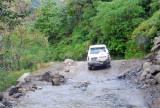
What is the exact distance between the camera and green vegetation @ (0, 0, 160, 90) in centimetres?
1844

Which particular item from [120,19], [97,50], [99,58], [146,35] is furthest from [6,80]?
[120,19]

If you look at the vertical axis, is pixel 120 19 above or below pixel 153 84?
above

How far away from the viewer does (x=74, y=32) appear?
39250 millimetres

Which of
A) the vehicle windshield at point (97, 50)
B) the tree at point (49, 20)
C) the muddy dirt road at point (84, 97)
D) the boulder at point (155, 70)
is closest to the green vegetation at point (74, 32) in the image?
the tree at point (49, 20)

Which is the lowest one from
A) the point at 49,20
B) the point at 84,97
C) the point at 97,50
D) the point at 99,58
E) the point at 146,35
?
the point at 84,97

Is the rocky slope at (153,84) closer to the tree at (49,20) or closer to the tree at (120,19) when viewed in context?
the tree at (120,19)

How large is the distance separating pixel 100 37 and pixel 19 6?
54.2 feet

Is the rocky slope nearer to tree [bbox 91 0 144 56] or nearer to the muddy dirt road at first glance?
the muddy dirt road

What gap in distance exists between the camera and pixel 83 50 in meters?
33.1

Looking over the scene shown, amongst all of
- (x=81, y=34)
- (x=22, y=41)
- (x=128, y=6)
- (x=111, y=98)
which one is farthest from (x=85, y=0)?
(x=111, y=98)

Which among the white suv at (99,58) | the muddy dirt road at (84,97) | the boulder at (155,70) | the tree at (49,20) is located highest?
the tree at (49,20)

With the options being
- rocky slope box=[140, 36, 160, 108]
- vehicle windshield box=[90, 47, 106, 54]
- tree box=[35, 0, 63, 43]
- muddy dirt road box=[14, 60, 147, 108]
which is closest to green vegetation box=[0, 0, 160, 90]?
tree box=[35, 0, 63, 43]

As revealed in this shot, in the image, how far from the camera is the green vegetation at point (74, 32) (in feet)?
60.5

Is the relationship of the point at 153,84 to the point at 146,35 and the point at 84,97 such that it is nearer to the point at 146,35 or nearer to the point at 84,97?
the point at 84,97
